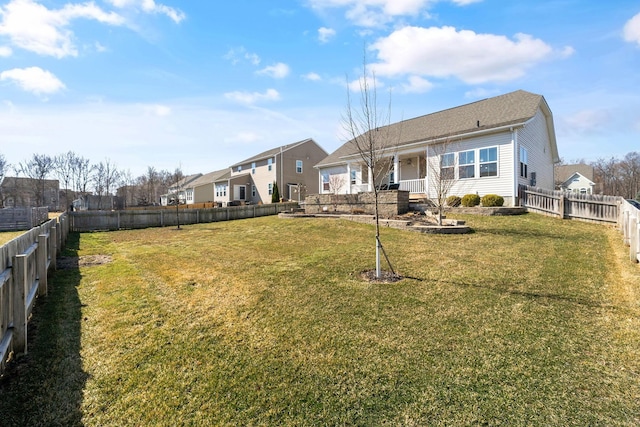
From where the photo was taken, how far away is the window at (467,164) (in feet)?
50.6

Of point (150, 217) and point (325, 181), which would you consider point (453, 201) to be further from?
point (150, 217)

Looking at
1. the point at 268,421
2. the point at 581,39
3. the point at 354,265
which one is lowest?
the point at 268,421

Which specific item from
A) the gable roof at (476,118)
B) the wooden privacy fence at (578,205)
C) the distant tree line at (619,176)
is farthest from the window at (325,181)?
the distant tree line at (619,176)

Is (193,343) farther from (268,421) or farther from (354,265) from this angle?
(354,265)

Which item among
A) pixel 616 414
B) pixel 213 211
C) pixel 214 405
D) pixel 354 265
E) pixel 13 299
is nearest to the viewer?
pixel 616 414

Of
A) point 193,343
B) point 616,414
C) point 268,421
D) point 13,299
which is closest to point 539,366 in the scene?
point 616,414

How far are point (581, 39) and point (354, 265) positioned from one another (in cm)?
1152

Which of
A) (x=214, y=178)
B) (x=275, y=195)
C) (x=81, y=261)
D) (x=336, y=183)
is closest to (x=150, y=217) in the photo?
(x=81, y=261)

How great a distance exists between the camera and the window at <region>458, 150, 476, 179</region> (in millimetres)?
15430

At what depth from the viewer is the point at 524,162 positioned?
1506 centimetres

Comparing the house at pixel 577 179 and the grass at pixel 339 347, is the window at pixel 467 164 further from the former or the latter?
the house at pixel 577 179

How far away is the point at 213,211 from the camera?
19.8 metres

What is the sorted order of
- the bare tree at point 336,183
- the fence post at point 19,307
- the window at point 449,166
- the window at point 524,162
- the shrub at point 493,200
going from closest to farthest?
the fence post at point 19,307
the shrub at point 493,200
the window at point 524,162
the window at point 449,166
the bare tree at point 336,183

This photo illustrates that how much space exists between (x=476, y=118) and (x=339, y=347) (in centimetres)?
1658
